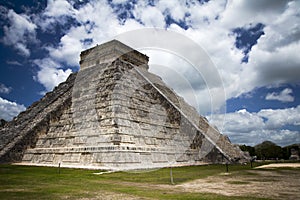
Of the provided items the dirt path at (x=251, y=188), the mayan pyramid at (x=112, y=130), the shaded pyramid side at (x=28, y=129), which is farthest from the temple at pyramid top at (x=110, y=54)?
the dirt path at (x=251, y=188)

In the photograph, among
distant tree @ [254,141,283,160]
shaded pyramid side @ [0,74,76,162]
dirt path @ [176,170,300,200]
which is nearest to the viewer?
dirt path @ [176,170,300,200]

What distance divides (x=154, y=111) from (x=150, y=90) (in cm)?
283

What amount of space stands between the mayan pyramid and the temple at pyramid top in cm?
15

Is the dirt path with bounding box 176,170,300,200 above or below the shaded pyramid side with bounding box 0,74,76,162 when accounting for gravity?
below

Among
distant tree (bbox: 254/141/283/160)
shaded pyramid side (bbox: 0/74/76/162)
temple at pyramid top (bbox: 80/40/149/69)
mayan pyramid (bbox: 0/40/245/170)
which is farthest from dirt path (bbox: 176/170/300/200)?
distant tree (bbox: 254/141/283/160)

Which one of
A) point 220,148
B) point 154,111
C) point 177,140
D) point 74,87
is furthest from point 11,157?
point 220,148

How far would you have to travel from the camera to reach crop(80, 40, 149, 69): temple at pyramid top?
24.9 m

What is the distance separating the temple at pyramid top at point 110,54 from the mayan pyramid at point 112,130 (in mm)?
151

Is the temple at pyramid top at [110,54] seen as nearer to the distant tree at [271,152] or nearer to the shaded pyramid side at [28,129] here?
the shaded pyramid side at [28,129]

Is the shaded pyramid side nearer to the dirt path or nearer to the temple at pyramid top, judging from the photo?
the temple at pyramid top

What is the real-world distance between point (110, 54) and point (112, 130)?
12056 millimetres

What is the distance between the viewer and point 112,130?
49.1 ft

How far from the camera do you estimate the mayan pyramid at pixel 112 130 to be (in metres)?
14.8

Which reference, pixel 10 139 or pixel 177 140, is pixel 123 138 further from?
pixel 10 139
